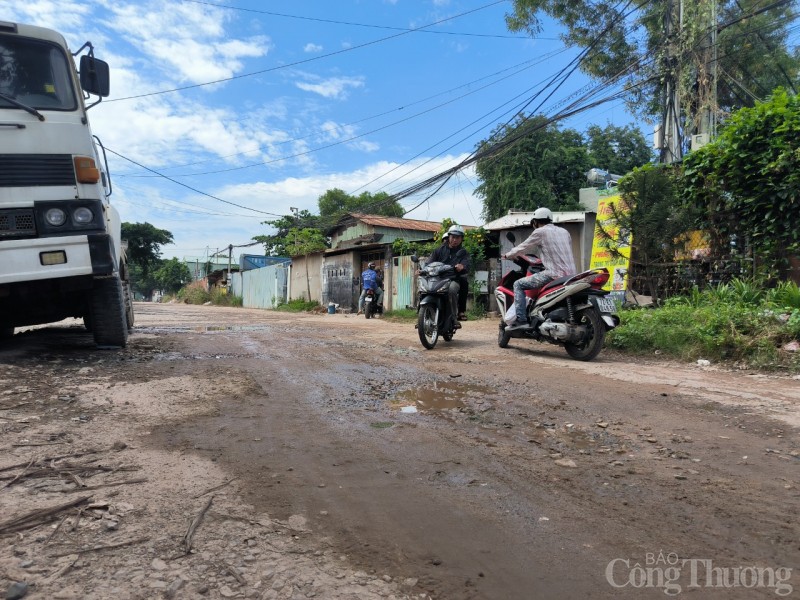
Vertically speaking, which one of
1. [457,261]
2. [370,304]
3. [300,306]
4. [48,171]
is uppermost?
[48,171]

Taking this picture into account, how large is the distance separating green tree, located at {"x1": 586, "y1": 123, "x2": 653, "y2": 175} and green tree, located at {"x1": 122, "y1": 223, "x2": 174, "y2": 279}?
32970 mm

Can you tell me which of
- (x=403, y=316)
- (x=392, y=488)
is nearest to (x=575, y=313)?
(x=392, y=488)

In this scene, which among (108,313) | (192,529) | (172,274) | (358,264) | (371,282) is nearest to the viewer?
(192,529)

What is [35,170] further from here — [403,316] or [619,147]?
[619,147]

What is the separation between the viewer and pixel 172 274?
204 ft

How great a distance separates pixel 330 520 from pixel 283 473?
51 cm

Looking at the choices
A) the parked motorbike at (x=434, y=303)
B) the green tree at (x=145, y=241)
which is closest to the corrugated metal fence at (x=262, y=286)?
the green tree at (x=145, y=241)

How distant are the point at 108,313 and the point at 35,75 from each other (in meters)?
2.25

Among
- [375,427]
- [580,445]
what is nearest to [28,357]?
[375,427]

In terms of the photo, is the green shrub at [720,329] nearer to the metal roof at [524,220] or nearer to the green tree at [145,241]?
the metal roof at [524,220]

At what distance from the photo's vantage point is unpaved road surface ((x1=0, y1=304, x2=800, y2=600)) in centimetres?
168

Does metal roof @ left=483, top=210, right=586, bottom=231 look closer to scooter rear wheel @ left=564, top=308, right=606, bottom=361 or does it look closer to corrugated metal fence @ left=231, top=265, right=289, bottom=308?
scooter rear wheel @ left=564, top=308, right=606, bottom=361

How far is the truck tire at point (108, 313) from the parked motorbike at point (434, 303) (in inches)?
134

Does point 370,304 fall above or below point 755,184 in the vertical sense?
below
